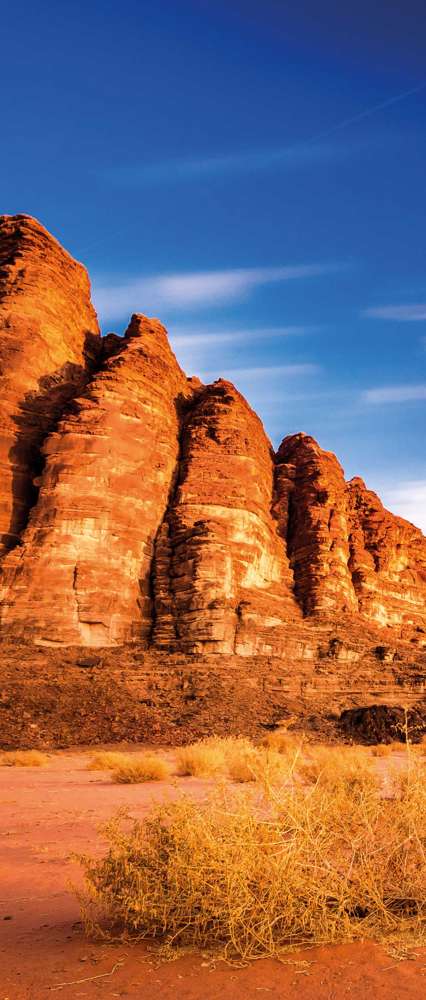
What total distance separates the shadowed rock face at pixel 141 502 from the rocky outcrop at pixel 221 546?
0.41ft

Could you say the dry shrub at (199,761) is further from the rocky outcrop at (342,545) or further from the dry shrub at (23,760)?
the rocky outcrop at (342,545)

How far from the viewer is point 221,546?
4341cm

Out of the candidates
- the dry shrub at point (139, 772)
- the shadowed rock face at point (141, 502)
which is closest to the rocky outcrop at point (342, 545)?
the shadowed rock face at point (141, 502)

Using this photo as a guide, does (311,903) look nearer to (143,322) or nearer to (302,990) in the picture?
(302,990)

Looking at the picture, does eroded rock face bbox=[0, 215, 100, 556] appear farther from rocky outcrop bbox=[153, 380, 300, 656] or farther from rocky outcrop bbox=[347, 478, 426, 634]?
rocky outcrop bbox=[347, 478, 426, 634]

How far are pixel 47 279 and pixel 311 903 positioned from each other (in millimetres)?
55559

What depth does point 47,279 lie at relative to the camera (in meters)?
Answer: 53.7

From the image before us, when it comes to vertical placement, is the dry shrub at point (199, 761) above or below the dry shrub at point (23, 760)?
above

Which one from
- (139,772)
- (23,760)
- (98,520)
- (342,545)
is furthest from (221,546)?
(139,772)

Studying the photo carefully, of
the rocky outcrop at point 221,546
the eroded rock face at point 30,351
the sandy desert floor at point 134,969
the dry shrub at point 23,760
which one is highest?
the eroded rock face at point 30,351

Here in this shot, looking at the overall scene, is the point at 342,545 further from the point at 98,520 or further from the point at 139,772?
the point at 139,772

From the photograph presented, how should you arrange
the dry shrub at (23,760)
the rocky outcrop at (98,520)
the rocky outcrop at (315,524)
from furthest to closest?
the rocky outcrop at (315,524) → the rocky outcrop at (98,520) → the dry shrub at (23,760)

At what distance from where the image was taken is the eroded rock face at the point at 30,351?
47.2 m

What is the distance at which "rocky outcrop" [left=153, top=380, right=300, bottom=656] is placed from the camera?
4106 centimetres
